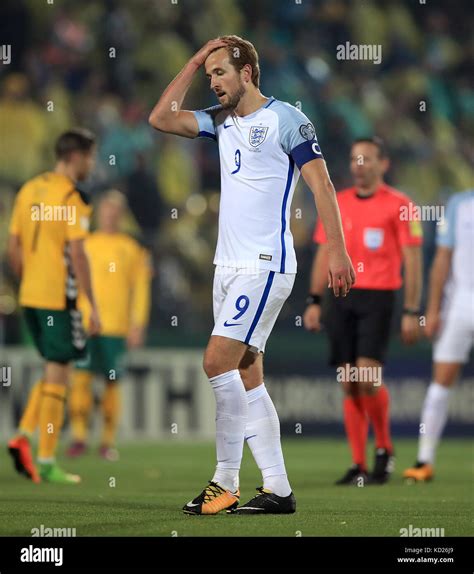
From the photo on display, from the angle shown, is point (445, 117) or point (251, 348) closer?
point (251, 348)

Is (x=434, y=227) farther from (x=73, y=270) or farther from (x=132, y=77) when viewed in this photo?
(x=73, y=270)

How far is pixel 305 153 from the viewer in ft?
19.4

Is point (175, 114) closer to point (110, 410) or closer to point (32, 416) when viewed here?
point (32, 416)

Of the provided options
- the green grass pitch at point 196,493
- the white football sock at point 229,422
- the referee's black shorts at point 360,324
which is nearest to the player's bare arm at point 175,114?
the white football sock at point 229,422

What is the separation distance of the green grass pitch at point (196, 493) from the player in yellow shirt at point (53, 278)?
310 millimetres

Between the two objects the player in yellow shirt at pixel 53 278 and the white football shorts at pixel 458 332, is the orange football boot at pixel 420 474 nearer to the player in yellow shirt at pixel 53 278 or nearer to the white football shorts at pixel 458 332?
the white football shorts at pixel 458 332

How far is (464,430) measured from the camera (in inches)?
552

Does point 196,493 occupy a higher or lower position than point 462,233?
lower

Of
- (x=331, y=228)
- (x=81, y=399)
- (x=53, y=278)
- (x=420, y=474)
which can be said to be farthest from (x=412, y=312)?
(x=81, y=399)

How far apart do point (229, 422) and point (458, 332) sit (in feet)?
12.2

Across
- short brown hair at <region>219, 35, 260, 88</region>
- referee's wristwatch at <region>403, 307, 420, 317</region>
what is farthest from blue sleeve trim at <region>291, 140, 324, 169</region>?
referee's wristwatch at <region>403, 307, 420, 317</region>

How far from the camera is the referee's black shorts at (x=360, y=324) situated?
8.98 meters

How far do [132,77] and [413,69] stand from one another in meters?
3.79

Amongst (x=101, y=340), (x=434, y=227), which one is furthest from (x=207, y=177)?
(x=101, y=340)
